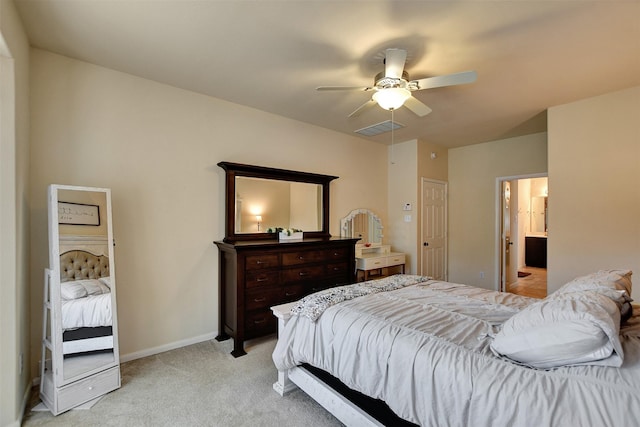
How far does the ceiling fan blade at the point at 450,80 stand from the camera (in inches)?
79.1

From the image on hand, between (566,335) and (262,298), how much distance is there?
252 cm

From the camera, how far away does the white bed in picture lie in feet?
7.05

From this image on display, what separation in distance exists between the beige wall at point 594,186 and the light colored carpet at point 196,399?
325cm

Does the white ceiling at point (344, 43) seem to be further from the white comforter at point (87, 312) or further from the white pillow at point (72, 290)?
the white comforter at point (87, 312)

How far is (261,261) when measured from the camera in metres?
3.06

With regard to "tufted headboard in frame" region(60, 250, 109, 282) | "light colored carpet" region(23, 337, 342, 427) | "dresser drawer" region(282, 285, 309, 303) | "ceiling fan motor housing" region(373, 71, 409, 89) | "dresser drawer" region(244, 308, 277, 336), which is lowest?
"light colored carpet" region(23, 337, 342, 427)

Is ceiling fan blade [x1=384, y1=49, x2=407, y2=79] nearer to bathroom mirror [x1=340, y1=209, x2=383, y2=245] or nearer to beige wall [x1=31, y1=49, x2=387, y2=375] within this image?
beige wall [x1=31, y1=49, x2=387, y2=375]

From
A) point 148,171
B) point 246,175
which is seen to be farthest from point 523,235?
point 148,171

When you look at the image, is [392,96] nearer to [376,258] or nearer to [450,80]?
[450,80]

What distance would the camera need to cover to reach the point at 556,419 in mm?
1048

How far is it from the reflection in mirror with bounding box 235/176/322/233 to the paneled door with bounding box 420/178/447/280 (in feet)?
6.55

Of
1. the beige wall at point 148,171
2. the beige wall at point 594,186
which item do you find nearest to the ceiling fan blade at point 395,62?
the beige wall at point 148,171

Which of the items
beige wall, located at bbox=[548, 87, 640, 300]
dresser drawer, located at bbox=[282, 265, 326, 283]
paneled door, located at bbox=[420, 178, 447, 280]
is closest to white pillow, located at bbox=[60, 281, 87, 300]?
dresser drawer, located at bbox=[282, 265, 326, 283]

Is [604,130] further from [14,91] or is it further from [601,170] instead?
[14,91]
